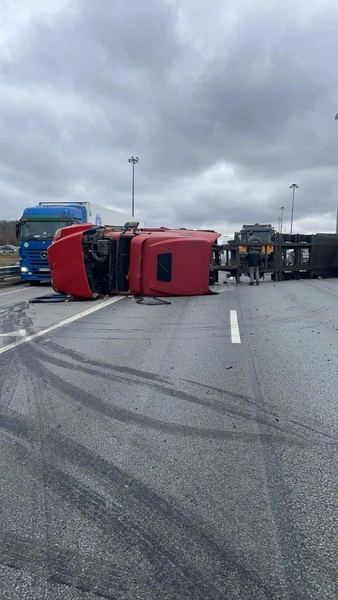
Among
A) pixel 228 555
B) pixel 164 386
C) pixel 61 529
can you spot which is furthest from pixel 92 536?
pixel 164 386

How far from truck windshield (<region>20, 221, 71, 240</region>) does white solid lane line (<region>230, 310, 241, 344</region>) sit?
34.1ft

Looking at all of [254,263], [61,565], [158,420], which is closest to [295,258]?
[254,263]

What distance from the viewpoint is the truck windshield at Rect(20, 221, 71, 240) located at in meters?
20.0

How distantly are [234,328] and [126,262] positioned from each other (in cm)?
609

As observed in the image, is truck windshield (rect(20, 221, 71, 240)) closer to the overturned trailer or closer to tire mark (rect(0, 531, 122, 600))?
the overturned trailer

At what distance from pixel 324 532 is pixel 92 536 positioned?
1.29 meters

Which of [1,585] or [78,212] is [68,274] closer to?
[78,212]

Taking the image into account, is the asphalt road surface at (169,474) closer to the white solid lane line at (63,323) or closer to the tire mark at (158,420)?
the tire mark at (158,420)

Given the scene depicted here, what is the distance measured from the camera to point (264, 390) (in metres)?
5.38

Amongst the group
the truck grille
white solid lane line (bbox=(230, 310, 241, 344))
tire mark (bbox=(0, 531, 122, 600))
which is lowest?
tire mark (bbox=(0, 531, 122, 600))

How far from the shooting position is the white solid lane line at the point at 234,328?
839 centimetres

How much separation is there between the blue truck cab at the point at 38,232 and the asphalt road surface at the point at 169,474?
1329cm

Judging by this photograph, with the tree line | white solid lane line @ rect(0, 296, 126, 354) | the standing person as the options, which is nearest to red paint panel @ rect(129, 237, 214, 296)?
white solid lane line @ rect(0, 296, 126, 354)

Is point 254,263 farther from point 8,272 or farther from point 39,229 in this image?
point 8,272
